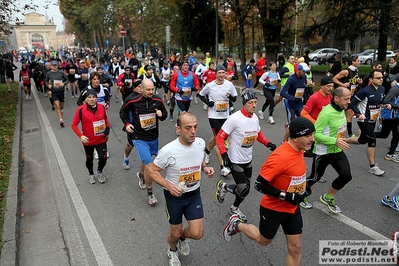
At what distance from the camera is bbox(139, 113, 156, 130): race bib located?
529 cm

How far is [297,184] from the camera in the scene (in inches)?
125

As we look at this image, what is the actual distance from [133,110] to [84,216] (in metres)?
1.81

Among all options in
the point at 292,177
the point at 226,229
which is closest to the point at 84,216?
the point at 226,229

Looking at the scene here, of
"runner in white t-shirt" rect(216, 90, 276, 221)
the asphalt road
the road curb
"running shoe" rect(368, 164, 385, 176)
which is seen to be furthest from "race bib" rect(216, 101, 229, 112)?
the road curb

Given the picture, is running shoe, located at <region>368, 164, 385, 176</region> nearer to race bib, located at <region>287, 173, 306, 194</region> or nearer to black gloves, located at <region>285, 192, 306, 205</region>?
race bib, located at <region>287, 173, 306, 194</region>

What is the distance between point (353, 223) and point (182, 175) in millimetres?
2687

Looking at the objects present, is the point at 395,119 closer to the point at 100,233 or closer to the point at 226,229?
the point at 226,229

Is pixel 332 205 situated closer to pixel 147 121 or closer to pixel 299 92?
pixel 147 121

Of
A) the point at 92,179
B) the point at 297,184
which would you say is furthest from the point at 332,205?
the point at 92,179

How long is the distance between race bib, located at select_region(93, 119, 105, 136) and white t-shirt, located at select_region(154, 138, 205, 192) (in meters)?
2.75

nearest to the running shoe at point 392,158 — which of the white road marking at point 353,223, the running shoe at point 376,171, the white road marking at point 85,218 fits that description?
the running shoe at point 376,171

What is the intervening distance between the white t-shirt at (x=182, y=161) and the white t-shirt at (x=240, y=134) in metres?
1.07

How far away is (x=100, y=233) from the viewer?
4492mm

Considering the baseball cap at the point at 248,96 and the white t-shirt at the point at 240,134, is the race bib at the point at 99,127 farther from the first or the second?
the baseball cap at the point at 248,96
